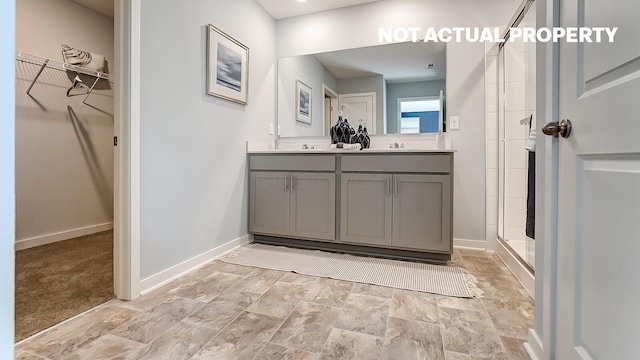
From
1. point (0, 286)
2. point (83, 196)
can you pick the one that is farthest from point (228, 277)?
point (83, 196)

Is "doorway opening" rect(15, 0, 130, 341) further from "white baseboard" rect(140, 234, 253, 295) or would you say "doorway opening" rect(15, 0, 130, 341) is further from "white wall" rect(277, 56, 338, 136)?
"white wall" rect(277, 56, 338, 136)

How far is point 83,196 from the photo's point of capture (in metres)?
3.06

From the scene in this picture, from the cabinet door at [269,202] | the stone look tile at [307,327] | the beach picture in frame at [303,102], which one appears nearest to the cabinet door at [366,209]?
the cabinet door at [269,202]

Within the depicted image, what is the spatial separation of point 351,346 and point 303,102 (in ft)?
8.11

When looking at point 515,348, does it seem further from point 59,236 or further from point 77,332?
point 59,236

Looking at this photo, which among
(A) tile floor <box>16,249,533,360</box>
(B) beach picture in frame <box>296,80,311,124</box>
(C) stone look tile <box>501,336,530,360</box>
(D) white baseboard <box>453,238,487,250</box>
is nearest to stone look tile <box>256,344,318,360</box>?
(A) tile floor <box>16,249,533,360</box>

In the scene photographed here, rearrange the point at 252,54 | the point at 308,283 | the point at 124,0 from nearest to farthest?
the point at 124,0 → the point at 308,283 → the point at 252,54

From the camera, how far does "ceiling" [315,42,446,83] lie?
8.73 feet

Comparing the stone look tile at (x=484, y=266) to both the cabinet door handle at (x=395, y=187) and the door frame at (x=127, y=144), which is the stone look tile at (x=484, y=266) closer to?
the cabinet door handle at (x=395, y=187)

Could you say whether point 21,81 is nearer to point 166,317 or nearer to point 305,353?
point 166,317

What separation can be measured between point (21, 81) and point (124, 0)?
185cm

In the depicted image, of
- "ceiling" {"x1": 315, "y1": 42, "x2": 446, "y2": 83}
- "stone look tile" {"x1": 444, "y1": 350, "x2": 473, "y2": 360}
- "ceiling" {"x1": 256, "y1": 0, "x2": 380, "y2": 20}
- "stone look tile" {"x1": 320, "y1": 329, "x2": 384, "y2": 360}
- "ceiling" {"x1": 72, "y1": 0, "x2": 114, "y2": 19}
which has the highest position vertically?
"ceiling" {"x1": 72, "y1": 0, "x2": 114, "y2": 19}

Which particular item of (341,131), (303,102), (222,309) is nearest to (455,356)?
(222,309)

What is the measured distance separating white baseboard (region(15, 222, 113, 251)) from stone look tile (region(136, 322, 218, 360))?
2298mm
